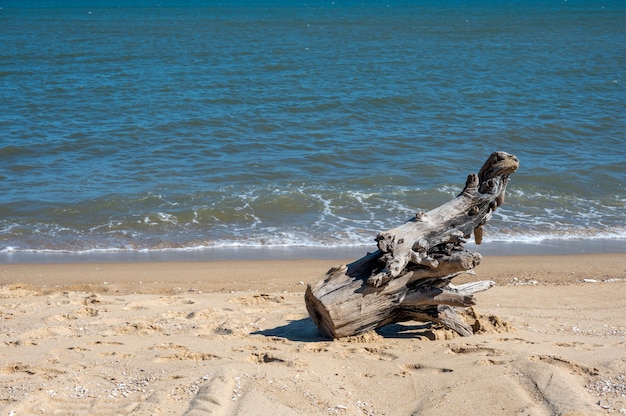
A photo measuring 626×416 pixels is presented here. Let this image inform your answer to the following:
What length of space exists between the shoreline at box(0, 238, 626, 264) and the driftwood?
407 cm

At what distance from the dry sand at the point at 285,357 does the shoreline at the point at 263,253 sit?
1725 mm

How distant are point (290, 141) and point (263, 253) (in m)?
7.09

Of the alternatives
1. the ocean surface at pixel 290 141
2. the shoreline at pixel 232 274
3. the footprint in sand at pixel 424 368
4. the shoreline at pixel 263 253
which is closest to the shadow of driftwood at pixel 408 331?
the footprint in sand at pixel 424 368

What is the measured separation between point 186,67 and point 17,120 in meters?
10.2

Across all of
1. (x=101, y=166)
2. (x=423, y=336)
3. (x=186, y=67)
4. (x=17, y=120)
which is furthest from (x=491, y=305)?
(x=186, y=67)

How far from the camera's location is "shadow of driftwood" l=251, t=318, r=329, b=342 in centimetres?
673

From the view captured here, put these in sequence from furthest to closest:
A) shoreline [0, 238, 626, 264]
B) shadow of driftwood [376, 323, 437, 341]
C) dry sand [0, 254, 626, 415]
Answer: shoreline [0, 238, 626, 264]
shadow of driftwood [376, 323, 437, 341]
dry sand [0, 254, 626, 415]

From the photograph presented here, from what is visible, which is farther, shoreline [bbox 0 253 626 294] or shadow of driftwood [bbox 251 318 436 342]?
shoreline [bbox 0 253 626 294]

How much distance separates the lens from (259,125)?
757 inches

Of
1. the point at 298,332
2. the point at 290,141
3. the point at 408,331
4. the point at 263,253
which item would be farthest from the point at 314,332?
the point at 290,141

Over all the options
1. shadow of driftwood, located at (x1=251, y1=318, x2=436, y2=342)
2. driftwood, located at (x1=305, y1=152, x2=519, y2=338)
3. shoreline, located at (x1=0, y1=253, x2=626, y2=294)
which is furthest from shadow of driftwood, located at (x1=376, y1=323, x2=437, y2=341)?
shoreline, located at (x1=0, y1=253, x2=626, y2=294)

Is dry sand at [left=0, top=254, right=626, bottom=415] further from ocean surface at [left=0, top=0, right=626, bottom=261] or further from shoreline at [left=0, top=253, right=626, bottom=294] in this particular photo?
ocean surface at [left=0, top=0, right=626, bottom=261]

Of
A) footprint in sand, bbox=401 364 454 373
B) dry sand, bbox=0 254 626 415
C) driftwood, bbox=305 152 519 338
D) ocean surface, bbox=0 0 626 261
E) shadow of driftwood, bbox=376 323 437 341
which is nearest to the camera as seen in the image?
dry sand, bbox=0 254 626 415

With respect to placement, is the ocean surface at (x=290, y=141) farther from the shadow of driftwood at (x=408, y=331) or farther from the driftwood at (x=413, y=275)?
the driftwood at (x=413, y=275)
